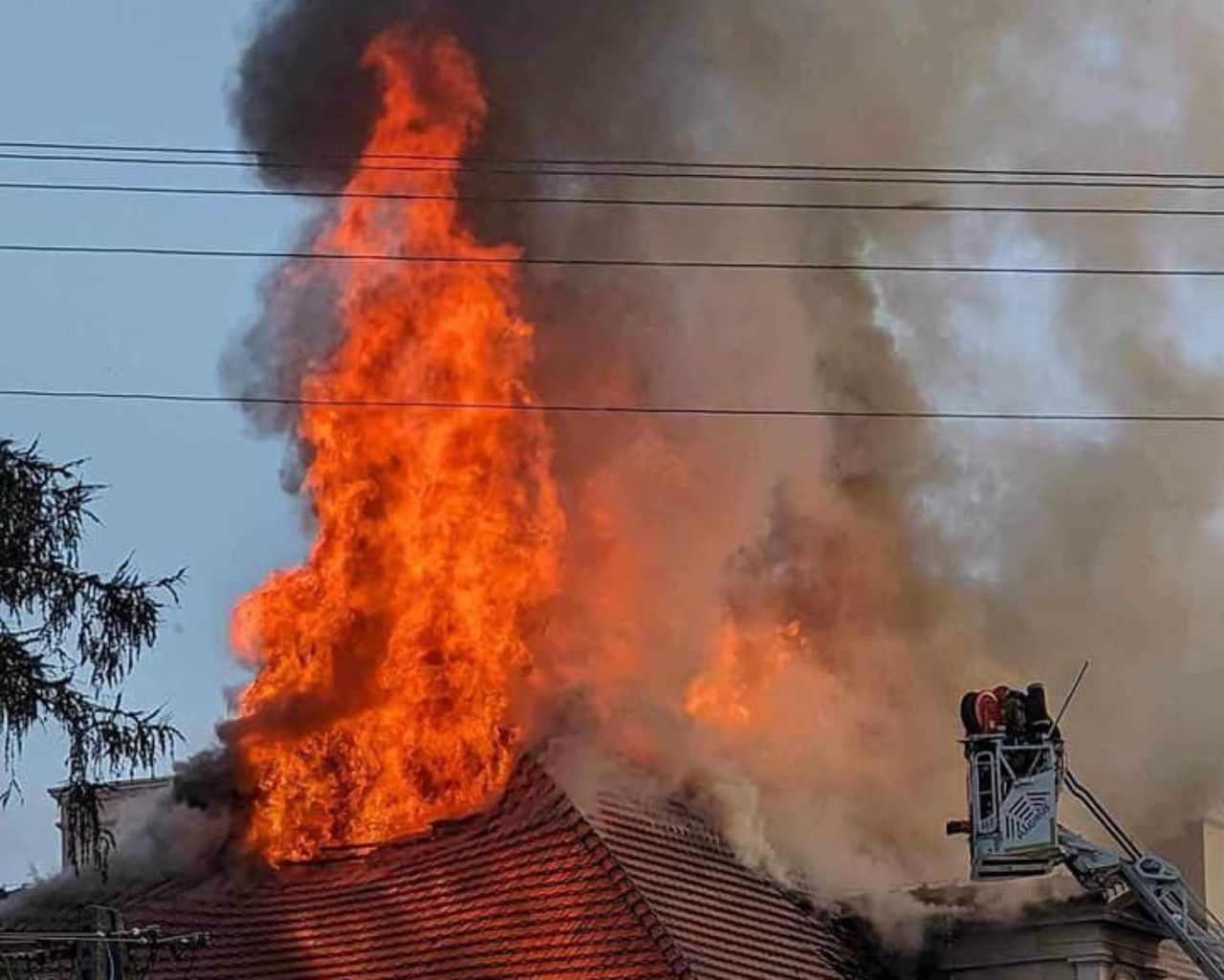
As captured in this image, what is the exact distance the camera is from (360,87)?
2842 centimetres

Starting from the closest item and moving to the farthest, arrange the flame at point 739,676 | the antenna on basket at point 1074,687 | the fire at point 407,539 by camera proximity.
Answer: the fire at point 407,539 → the flame at point 739,676 → the antenna on basket at point 1074,687

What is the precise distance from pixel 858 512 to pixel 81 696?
18.2 meters

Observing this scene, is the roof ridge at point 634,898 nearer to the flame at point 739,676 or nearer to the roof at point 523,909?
the roof at point 523,909

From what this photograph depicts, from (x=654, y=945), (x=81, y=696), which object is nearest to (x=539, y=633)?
(x=654, y=945)

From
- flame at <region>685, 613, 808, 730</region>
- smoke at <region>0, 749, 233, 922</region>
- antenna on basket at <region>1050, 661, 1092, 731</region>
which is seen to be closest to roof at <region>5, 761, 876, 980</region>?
smoke at <region>0, 749, 233, 922</region>

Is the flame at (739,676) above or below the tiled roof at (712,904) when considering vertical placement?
above

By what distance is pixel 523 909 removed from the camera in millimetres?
24469

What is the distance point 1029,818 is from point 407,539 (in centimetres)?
738

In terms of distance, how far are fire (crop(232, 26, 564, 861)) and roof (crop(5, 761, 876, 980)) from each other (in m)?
0.84

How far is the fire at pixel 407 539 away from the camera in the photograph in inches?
1071

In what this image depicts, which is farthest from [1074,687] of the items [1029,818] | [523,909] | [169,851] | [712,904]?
[169,851]

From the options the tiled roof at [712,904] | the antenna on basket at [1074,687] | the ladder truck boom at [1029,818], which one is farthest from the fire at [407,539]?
the antenna on basket at [1074,687]

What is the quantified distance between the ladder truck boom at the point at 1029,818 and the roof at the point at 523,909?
2.15 m

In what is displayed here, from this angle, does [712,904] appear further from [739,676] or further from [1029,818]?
[739,676]
